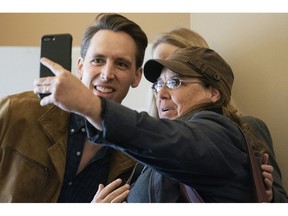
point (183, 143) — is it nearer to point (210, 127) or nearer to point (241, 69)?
point (210, 127)

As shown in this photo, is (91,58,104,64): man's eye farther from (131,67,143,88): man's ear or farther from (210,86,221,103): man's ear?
(210,86,221,103): man's ear

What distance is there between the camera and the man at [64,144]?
101 cm

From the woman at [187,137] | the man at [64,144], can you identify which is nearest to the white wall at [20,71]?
the man at [64,144]

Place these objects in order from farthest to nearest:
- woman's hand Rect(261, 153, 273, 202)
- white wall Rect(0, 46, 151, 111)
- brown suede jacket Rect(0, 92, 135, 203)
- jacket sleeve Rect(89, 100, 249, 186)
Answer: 1. white wall Rect(0, 46, 151, 111)
2. brown suede jacket Rect(0, 92, 135, 203)
3. woman's hand Rect(261, 153, 273, 202)
4. jacket sleeve Rect(89, 100, 249, 186)

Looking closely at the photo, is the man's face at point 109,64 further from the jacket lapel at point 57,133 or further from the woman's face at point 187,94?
the woman's face at point 187,94

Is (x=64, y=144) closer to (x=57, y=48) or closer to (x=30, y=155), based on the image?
(x=30, y=155)

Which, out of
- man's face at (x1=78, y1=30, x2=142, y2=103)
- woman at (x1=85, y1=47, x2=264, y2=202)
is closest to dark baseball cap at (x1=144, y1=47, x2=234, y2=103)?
woman at (x1=85, y1=47, x2=264, y2=202)

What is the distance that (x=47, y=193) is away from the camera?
1.01 metres

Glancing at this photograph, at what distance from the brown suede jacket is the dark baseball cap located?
1.36 ft

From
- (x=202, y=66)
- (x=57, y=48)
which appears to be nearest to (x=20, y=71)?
(x=57, y=48)

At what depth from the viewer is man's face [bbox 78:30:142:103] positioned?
1.09 meters

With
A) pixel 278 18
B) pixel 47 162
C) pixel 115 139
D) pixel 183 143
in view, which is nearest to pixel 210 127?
pixel 183 143

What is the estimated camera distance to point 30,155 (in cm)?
102

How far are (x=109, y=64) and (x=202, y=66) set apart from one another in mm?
400
